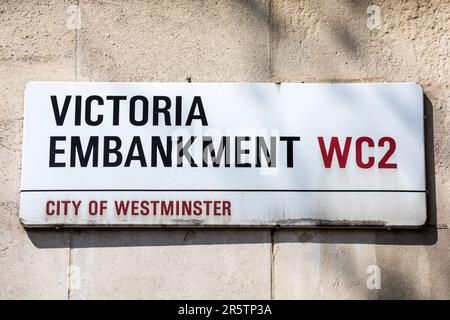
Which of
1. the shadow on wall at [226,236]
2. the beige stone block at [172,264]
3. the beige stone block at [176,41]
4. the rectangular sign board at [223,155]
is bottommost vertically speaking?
the beige stone block at [172,264]

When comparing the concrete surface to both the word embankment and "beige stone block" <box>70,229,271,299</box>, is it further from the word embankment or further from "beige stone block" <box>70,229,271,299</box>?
the word embankment

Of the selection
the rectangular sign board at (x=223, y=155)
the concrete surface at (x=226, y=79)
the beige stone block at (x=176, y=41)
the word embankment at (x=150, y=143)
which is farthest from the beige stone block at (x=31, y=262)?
the beige stone block at (x=176, y=41)

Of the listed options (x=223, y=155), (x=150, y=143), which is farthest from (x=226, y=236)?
(x=150, y=143)

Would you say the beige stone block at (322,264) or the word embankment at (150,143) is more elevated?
the word embankment at (150,143)

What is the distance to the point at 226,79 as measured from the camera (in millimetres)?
4066

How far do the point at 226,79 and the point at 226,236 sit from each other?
34.6 inches

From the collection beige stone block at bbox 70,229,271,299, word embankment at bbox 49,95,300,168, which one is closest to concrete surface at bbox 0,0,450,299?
beige stone block at bbox 70,229,271,299

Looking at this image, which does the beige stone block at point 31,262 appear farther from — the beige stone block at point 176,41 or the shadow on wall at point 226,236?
the beige stone block at point 176,41

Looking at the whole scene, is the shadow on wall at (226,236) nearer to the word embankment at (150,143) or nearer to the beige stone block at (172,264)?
the beige stone block at (172,264)

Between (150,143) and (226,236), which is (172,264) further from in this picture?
(150,143)

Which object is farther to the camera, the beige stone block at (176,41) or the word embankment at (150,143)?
the beige stone block at (176,41)

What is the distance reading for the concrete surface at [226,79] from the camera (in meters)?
3.89
